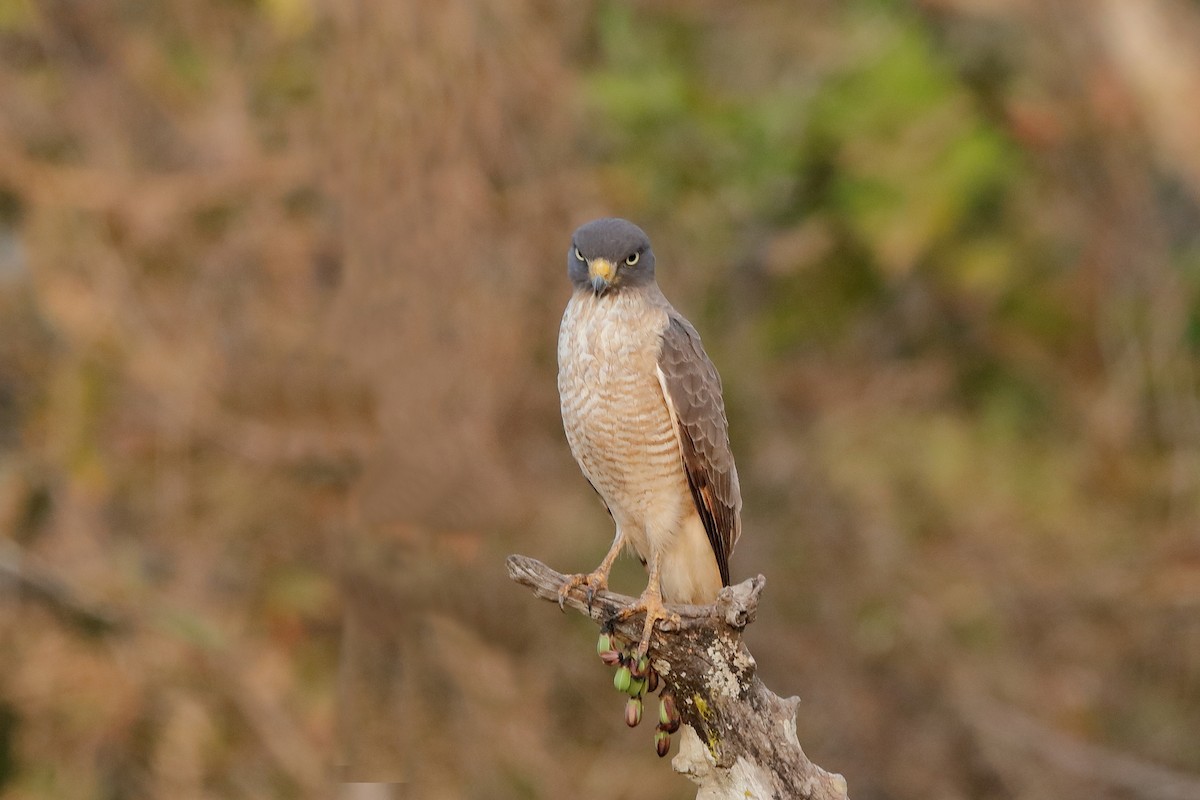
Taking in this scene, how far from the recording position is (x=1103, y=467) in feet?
35.2

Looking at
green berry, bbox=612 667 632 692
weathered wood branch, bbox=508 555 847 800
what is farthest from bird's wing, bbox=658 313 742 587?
green berry, bbox=612 667 632 692

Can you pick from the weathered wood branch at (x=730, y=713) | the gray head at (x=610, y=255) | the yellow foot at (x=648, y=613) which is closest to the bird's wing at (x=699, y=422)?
the gray head at (x=610, y=255)

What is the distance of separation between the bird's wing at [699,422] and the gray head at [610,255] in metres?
0.22

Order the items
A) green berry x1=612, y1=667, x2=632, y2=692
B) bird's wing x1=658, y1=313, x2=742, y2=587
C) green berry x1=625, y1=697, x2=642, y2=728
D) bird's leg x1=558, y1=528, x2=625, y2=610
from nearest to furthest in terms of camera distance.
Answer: green berry x1=625, y1=697, x2=642, y2=728 → green berry x1=612, y1=667, x2=632, y2=692 → bird's leg x1=558, y1=528, x2=625, y2=610 → bird's wing x1=658, y1=313, x2=742, y2=587

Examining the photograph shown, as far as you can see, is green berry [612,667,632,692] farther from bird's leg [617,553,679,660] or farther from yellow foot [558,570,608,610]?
yellow foot [558,570,608,610]

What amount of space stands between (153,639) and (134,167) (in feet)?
9.33

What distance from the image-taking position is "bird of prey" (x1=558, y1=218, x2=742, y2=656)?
14.5 feet

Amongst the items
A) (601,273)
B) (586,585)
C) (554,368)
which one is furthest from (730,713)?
(554,368)

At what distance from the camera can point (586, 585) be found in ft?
14.3

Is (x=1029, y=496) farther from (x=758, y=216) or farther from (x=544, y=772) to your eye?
(x=544, y=772)

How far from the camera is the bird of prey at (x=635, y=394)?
4422 mm

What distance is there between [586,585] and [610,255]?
989 millimetres

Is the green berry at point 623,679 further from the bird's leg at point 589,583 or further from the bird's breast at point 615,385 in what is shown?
the bird's breast at point 615,385

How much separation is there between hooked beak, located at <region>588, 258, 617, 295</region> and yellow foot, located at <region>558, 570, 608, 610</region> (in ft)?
2.83
